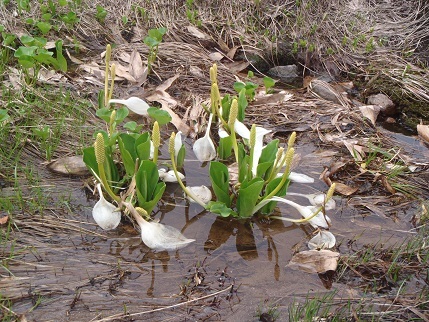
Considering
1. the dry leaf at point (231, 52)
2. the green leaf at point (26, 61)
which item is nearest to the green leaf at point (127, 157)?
the green leaf at point (26, 61)

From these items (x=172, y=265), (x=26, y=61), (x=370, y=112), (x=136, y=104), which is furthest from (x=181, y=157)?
(x=370, y=112)

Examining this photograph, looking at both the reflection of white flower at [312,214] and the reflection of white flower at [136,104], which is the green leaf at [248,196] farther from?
the reflection of white flower at [136,104]

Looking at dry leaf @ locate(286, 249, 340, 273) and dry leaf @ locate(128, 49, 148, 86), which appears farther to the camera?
dry leaf @ locate(128, 49, 148, 86)

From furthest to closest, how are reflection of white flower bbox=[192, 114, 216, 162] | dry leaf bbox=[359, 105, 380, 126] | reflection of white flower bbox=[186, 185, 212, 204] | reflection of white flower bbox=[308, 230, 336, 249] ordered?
1. dry leaf bbox=[359, 105, 380, 126]
2. reflection of white flower bbox=[192, 114, 216, 162]
3. reflection of white flower bbox=[186, 185, 212, 204]
4. reflection of white flower bbox=[308, 230, 336, 249]

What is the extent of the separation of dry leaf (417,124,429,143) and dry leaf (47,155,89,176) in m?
1.98

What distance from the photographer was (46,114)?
2.82 meters

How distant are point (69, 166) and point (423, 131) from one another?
206 cm

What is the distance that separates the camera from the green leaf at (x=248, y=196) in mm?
2059

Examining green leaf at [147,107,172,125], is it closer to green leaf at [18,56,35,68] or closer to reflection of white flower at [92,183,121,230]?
reflection of white flower at [92,183,121,230]

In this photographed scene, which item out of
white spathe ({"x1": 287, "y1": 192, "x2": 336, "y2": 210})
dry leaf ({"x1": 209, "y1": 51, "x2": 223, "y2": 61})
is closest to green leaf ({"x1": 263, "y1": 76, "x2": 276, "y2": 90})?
dry leaf ({"x1": 209, "y1": 51, "x2": 223, "y2": 61})

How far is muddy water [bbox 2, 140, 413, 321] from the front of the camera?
5.88 feet

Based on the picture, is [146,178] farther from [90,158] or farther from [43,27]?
[43,27]

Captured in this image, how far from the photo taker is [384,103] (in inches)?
137

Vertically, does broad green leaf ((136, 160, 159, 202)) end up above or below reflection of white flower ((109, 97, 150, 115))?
below
